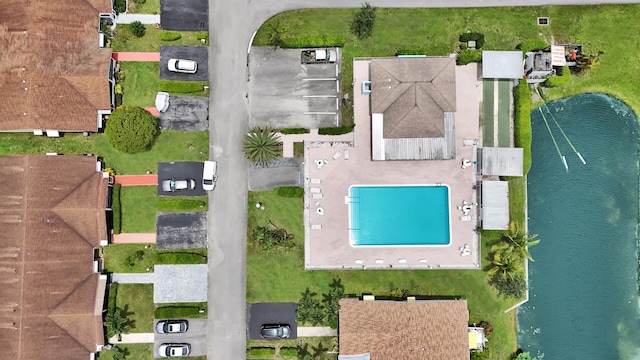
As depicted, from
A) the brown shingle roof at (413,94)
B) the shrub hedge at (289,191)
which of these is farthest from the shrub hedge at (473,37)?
the shrub hedge at (289,191)

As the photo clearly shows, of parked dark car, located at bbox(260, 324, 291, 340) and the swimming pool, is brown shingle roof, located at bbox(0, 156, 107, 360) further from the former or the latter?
the swimming pool

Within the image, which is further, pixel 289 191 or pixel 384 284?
pixel 384 284

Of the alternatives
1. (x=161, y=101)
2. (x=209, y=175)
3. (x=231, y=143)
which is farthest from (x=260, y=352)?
(x=161, y=101)

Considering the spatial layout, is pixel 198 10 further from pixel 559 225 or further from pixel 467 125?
pixel 559 225

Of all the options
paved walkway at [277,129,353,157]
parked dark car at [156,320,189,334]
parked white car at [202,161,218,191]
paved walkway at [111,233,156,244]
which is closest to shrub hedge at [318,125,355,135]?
paved walkway at [277,129,353,157]

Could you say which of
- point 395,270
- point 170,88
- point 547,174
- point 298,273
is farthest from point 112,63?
point 547,174

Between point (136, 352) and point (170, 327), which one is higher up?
point (170, 327)

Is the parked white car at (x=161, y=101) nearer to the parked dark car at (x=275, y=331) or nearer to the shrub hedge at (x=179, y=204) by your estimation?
the shrub hedge at (x=179, y=204)

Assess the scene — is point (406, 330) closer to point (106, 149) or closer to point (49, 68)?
point (106, 149)
